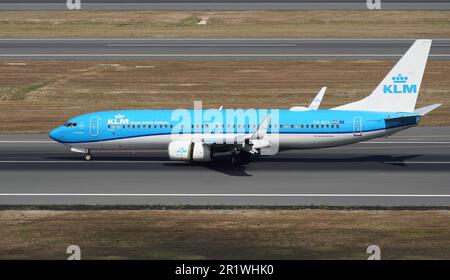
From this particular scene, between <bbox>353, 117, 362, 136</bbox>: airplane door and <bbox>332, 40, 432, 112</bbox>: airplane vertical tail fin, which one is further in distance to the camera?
<bbox>332, 40, 432, 112</bbox>: airplane vertical tail fin

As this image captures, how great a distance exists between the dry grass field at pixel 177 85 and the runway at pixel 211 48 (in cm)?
280

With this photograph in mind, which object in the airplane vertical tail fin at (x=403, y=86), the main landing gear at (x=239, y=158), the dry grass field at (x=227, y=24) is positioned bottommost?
the main landing gear at (x=239, y=158)

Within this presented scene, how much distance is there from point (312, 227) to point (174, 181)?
1399 centimetres

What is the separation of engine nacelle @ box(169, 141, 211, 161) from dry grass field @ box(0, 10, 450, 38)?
57973mm

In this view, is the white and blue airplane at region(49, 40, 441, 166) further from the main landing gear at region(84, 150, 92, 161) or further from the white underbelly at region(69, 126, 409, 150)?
the main landing gear at region(84, 150, 92, 161)

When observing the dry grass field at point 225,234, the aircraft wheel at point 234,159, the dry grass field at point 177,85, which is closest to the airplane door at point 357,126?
the aircraft wheel at point 234,159

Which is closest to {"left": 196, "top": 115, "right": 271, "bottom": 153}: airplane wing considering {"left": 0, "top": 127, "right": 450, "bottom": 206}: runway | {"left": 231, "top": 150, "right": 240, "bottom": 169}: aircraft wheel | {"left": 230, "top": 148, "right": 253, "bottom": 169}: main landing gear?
{"left": 230, "top": 148, "right": 253, "bottom": 169}: main landing gear

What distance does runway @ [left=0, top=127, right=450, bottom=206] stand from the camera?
166 feet

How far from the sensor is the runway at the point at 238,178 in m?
50.7

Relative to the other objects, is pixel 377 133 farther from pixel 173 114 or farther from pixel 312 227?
pixel 312 227

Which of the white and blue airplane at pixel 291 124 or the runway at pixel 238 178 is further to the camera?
the white and blue airplane at pixel 291 124

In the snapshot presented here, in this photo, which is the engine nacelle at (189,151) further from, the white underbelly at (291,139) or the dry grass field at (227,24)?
the dry grass field at (227,24)

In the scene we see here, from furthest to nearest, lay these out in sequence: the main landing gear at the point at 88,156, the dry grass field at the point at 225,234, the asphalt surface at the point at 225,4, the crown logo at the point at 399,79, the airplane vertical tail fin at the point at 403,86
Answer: the asphalt surface at the point at 225,4, the main landing gear at the point at 88,156, the crown logo at the point at 399,79, the airplane vertical tail fin at the point at 403,86, the dry grass field at the point at 225,234

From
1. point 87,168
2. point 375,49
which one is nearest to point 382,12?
point 375,49
